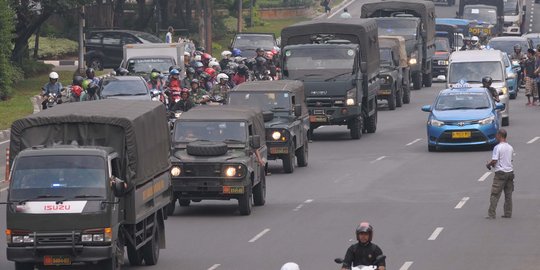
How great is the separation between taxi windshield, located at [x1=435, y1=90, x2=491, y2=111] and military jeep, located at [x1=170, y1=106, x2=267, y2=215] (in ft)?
34.8

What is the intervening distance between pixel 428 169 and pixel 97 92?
9271mm

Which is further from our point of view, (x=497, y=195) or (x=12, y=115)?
(x=12, y=115)

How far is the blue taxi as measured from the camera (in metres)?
37.9

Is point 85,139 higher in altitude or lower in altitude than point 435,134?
higher

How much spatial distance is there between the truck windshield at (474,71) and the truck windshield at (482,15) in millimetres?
44050

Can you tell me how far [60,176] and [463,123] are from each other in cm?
1947

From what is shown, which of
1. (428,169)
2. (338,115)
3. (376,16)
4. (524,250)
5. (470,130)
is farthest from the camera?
(376,16)

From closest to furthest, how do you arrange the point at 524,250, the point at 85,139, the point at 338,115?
the point at 85,139 < the point at 524,250 < the point at 338,115

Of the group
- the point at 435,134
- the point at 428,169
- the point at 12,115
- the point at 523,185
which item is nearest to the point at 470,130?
the point at 435,134

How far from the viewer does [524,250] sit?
914 inches

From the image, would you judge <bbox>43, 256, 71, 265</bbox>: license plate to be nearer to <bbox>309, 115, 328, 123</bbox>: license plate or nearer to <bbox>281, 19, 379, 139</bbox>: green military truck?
<bbox>281, 19, 379, 139</bbox>: green military truck

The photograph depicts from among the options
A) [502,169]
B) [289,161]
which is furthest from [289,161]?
[502,169]

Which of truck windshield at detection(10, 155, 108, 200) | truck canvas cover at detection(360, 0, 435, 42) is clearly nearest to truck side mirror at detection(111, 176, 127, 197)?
truck windshield at detection(10, 155, 108, 200)

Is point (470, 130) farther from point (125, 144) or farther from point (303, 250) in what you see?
point (125, 144)
